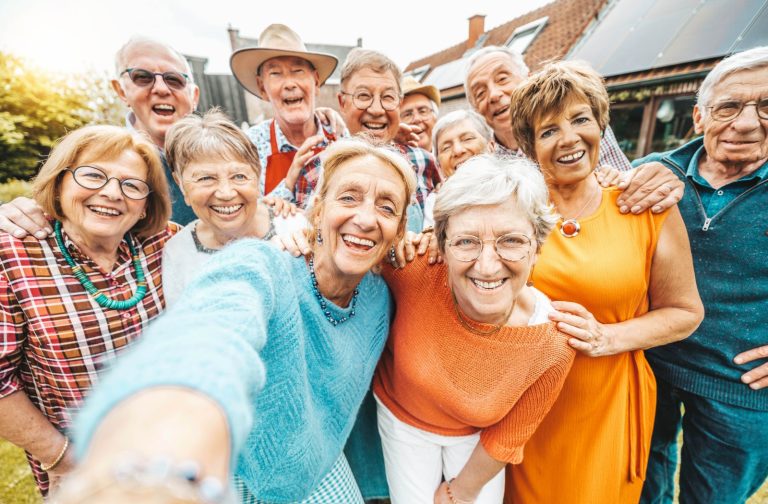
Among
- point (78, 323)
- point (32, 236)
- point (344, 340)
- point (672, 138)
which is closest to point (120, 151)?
point (32, 236)

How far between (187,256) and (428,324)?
140cm

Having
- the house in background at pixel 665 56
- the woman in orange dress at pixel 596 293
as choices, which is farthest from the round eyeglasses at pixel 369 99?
the house in background at pixel 665 56

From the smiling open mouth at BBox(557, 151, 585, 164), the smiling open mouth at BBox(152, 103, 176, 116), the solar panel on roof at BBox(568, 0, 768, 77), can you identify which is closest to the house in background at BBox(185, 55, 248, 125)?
the solar panel on roof at BBox(568, 0, 768, 77)

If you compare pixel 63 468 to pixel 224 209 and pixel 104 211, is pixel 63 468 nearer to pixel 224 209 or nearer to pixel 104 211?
pixel 104 211

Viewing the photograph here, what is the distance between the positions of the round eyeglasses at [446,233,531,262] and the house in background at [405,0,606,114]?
12.2m

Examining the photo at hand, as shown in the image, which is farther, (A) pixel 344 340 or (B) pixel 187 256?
(B) pixel 187 256

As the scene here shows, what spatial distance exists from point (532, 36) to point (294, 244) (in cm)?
1651

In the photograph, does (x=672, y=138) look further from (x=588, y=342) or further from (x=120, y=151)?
(x=120, y=151)

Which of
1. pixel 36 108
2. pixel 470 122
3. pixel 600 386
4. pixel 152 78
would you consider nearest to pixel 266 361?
pixel 600 386

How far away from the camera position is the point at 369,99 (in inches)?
116

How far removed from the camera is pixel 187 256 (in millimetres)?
1974

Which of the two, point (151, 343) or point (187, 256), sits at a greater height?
point (151, 343)

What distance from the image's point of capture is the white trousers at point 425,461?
1939 mm

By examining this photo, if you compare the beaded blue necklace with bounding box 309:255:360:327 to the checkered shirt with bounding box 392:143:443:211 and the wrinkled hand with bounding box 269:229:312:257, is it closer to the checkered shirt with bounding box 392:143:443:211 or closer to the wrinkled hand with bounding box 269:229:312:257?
the wrinkled hand with bounding box 269:229:312:257
